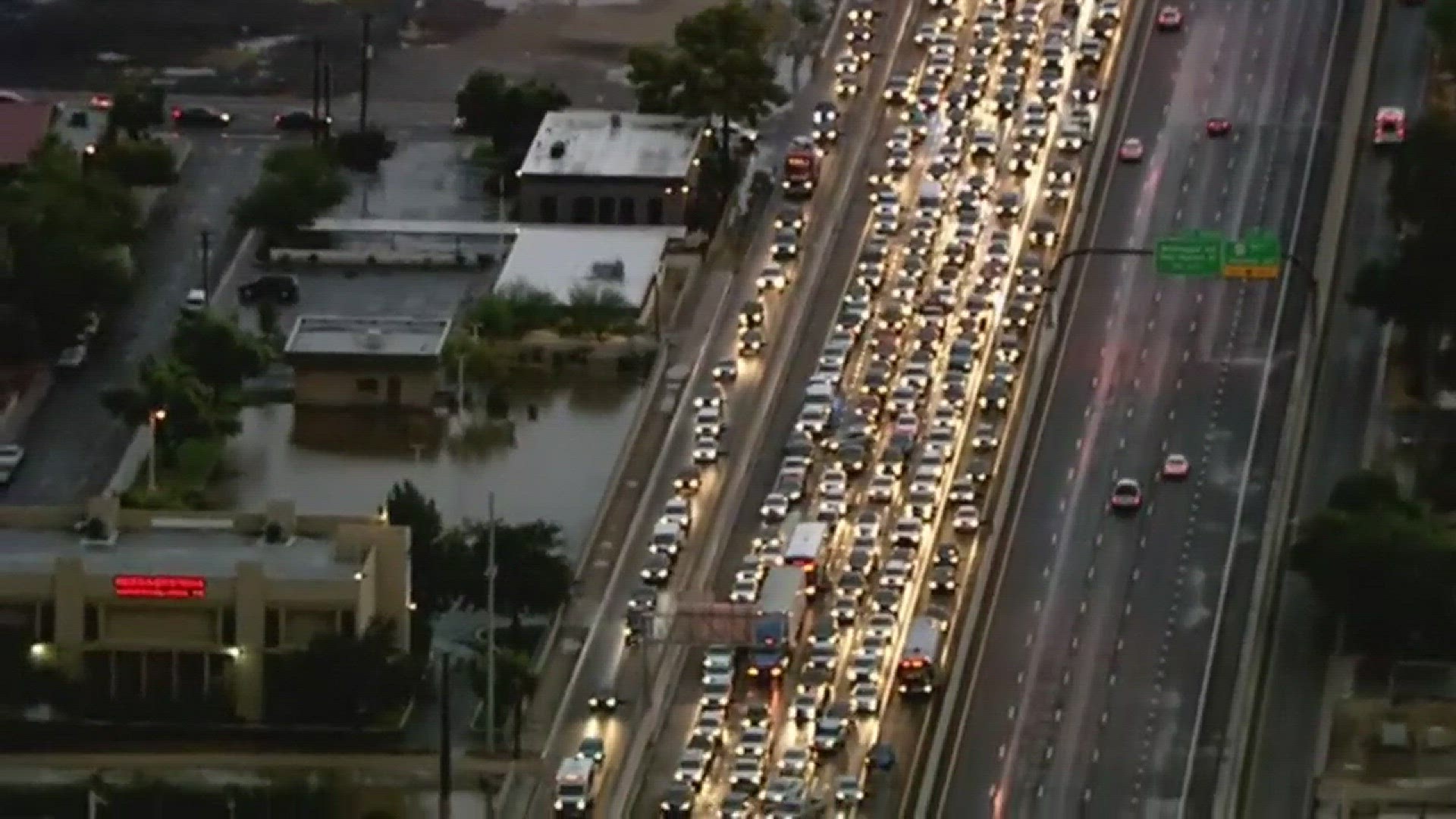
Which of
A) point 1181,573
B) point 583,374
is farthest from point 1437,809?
point 583,374

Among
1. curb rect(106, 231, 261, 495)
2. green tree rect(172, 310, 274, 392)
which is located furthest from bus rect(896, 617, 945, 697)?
green tree rect(172, 310, 274, 392)

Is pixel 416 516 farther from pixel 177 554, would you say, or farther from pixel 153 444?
pixel 153 444

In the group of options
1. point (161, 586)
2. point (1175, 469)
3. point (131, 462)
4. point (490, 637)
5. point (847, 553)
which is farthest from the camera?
point (131, 462)

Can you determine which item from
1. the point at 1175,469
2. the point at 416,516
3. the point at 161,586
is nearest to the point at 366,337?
the point at 416,516

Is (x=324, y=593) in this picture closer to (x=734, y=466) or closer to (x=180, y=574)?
(x=180, y=574)

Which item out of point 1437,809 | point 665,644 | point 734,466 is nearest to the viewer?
point 1437,809

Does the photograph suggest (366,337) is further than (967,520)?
Yes

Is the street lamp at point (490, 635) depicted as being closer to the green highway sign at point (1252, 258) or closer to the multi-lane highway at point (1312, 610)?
the multi-lane highway at point (1312, 610)
